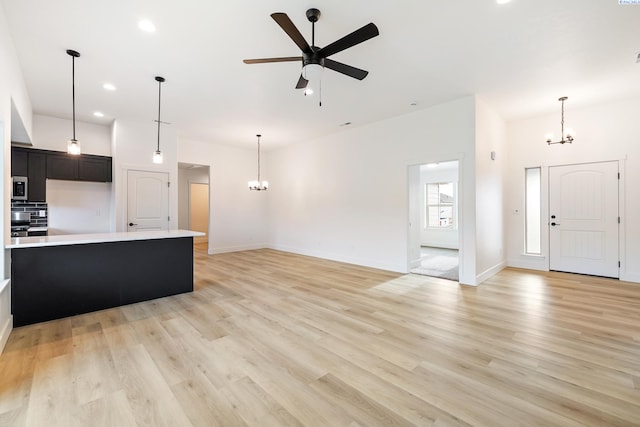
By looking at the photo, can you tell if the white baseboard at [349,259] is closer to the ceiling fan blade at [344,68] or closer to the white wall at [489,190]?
the white wall at [489,190]

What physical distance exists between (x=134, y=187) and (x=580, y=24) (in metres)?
7.37

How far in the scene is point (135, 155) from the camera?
5.95m

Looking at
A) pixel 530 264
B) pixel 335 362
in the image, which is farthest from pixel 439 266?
pixel 335 362

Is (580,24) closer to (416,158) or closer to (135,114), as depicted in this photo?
(416,158)

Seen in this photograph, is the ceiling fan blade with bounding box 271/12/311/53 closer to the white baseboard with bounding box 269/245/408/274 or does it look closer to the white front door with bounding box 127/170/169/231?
the white baseboard with bounding box 269/245/408/274

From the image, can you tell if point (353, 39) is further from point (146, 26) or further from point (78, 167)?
point (78, 167)

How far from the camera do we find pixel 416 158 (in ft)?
17.6

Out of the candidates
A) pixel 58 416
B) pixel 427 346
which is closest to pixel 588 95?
pixel 427 346

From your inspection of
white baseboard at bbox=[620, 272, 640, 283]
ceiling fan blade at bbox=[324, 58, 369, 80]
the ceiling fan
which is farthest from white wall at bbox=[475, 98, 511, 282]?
the ceiling fan

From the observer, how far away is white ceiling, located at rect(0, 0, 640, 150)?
2.63 meters

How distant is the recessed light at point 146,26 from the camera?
2.79 meters

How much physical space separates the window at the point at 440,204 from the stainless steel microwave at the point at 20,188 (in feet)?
33.6

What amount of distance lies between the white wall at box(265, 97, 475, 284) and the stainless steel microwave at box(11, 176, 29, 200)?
17.7 feet

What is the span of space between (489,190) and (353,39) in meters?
4.12
